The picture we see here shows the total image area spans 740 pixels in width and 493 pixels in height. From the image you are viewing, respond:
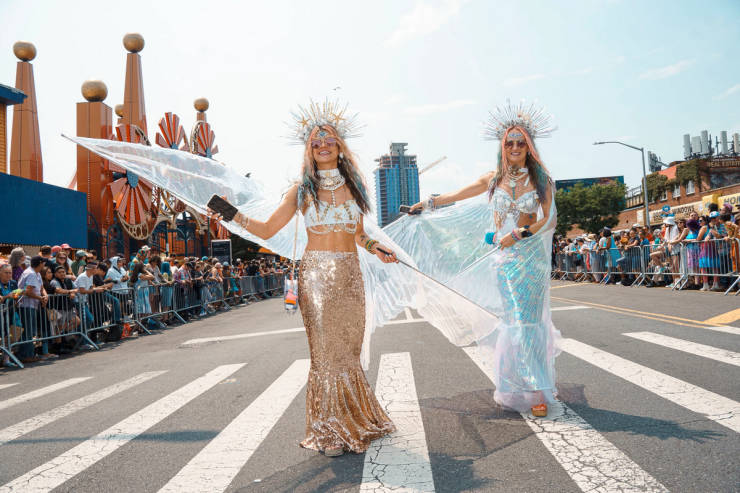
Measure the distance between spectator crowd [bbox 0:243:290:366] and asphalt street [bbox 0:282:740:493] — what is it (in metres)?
1.55

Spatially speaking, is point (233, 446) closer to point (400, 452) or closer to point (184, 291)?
point (400, 452)

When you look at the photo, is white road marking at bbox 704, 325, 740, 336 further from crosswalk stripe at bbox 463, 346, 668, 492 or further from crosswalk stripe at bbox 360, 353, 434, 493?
crosswalk stripe at bbox 360, 353, 434, 493

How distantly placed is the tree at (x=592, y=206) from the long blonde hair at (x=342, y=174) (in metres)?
63.6

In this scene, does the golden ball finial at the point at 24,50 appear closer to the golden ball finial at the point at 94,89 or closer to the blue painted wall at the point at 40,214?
the golden ball finial at the point at 94,89

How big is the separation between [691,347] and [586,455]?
160 inches

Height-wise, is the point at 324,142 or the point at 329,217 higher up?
the point at 324,142

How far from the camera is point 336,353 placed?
3883 mm

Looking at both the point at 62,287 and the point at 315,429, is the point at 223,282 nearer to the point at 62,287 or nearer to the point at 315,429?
the point at 62,287

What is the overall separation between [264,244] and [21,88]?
25.1 m

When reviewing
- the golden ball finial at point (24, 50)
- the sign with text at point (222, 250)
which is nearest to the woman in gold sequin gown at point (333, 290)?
the sign with text at point (222, 250)

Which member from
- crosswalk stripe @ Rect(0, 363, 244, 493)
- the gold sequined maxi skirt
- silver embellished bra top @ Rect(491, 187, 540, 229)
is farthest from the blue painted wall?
silver embellished bra top @ Rect(491, 187, 540, 229)

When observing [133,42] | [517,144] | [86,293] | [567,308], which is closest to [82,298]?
[86,293]

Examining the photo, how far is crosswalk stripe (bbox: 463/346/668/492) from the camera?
9.23 feet

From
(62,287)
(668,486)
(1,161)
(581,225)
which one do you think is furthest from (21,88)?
(581,225)
